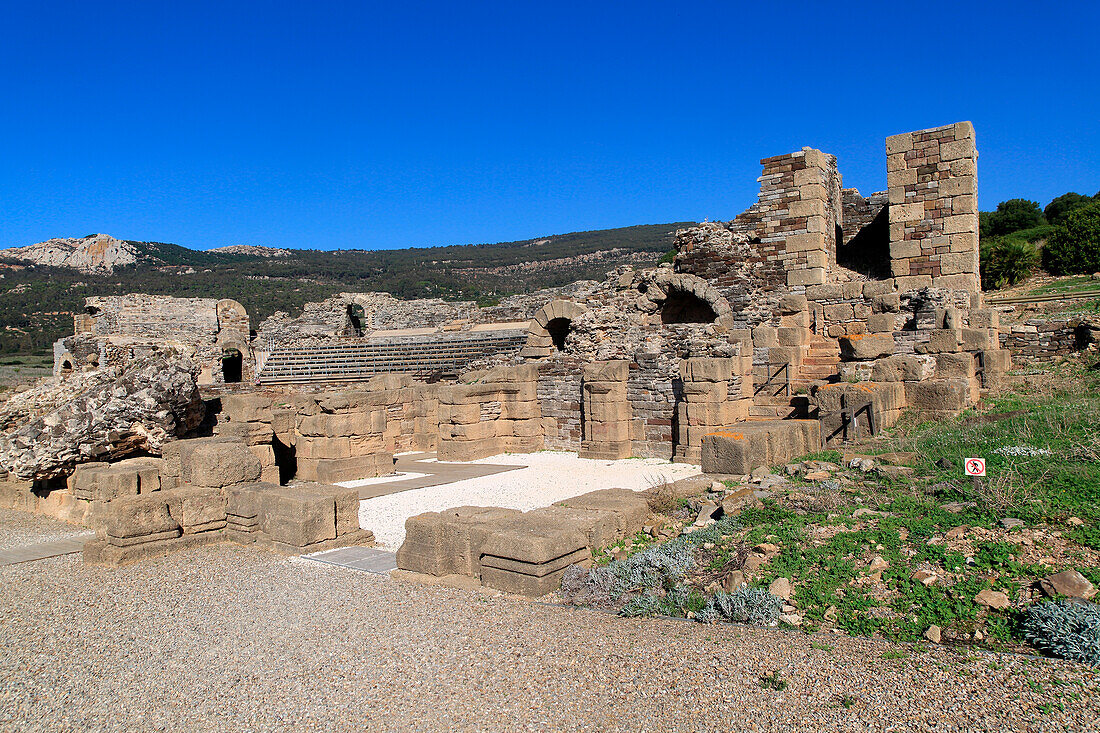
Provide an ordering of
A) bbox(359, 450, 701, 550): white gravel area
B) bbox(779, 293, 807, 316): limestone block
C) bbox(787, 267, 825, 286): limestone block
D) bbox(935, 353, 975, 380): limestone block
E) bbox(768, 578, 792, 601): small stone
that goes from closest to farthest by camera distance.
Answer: bbox(768, 578, 792, 601): small stone
bbox(359, 450, 701, 550): white gravel area
bbox(935, 353, 975, 380): limestone block
bbox(779, 293, 807, 316): limestone block
bbox(787, 267, 825, 286): limestone block

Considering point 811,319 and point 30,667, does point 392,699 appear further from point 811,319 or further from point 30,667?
point 811,319

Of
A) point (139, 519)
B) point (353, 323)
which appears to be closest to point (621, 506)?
point (139, 519)

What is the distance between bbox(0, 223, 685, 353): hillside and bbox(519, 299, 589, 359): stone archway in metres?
34.6

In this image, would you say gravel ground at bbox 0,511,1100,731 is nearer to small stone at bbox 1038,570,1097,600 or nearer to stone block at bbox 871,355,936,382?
small stone at bbox 1038,570,1097,600

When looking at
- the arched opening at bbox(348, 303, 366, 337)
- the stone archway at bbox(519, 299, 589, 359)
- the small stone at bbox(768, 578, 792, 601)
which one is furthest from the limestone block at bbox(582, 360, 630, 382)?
the arched opening at bbox(348, 303, 366, 337)

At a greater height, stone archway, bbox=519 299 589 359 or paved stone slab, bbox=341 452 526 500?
stone archway, bbox=519 299 589 359

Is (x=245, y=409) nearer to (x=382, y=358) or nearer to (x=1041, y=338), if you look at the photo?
(x=382, y=358)

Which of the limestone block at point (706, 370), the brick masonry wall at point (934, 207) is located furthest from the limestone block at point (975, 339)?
the limestone block at point (706, 370)

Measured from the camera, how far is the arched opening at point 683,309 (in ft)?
55.1

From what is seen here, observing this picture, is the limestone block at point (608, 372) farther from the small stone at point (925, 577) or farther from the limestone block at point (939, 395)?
the small stone at point (925, 577)

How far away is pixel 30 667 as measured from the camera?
415 centimetres

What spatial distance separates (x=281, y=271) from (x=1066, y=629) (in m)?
76.1

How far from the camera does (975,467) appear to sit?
5230 mm

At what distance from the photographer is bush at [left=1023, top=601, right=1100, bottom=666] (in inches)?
125
